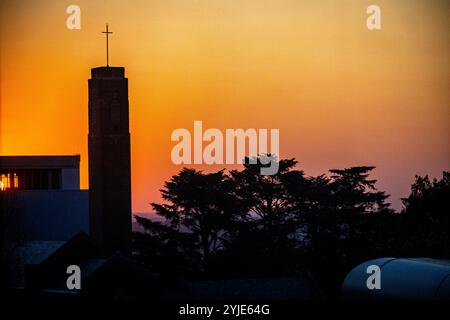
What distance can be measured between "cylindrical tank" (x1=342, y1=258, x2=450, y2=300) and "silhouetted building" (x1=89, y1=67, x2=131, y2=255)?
28430 mm

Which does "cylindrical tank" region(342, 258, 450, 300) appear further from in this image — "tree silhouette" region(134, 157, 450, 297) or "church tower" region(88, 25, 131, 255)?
"church tower" region(88, 25, 131, 255)

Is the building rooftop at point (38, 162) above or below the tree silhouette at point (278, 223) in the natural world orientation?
above

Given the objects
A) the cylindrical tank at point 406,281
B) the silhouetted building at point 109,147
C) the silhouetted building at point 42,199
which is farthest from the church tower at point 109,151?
the cylindrical tank at point 406,281

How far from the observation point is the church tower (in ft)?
231

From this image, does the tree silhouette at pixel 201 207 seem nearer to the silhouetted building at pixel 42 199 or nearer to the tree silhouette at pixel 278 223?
the tree silhouette at pixel 278 223

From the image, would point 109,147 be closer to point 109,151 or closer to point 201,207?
point 109,151

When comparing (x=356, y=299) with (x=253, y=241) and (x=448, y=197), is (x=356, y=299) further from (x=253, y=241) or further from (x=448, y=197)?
→ (x=448, y=197)

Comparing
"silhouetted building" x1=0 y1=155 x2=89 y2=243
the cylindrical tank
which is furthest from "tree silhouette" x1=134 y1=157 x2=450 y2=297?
the cylindrical tank

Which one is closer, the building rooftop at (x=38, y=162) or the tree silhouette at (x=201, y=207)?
the tree silhouette at (x=201, y=207)

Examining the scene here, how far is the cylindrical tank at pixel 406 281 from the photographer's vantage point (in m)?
39.1

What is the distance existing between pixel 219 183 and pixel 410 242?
15.2m

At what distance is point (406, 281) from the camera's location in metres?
40.2

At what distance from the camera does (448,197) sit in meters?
79.9
